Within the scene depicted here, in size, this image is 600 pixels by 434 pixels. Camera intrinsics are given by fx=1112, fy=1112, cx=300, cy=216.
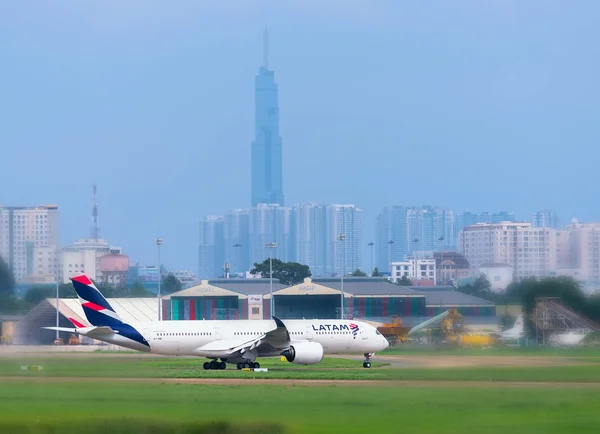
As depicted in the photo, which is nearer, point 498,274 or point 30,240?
point 30,240

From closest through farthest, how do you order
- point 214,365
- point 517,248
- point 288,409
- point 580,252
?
point 288,409 < point 580,252 < point 517,248 < point 214,365

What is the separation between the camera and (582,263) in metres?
45.0

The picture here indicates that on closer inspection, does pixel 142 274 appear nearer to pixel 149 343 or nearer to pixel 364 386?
pixel 149 343

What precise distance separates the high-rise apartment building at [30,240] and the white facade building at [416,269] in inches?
2030

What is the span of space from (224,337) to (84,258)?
28.4 ft

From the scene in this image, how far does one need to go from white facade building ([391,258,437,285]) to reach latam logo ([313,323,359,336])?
36683 millimetres

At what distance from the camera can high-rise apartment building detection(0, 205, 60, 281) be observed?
47.8m

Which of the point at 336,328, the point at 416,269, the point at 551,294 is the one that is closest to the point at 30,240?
the point at 336,328

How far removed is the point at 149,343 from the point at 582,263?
2467 centimetres

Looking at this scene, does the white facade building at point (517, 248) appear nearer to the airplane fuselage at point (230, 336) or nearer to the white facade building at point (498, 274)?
the white facade building at point (498, 274)

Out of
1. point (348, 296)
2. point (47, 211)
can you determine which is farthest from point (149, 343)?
point (348, 296)

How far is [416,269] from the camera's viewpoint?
5217 inches

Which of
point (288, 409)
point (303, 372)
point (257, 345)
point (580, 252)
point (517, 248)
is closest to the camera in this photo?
point (288, 409)

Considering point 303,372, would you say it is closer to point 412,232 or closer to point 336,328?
point 336,328
